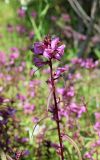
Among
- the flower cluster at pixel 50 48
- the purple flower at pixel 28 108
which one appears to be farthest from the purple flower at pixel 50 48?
the purple flower at pixel 28 108

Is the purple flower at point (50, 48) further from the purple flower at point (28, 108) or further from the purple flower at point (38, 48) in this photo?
Answer: the purple flower at point (28, 108)

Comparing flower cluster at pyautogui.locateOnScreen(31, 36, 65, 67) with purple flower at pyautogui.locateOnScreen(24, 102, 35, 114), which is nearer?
flower cluster at pyautogui.locateOnScreen(31, 36, 65, 67)

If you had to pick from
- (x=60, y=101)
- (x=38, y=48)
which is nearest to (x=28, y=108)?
(x=60, y=101)

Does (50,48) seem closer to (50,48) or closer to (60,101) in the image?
(50,48)

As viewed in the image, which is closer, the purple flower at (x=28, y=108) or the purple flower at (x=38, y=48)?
the purple flower at (x=38, y=48)

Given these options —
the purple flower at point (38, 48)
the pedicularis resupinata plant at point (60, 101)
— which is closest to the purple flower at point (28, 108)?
the pedicularis resupinata plant at point (60, 101)

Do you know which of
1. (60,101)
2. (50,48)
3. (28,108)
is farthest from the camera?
(28,108)

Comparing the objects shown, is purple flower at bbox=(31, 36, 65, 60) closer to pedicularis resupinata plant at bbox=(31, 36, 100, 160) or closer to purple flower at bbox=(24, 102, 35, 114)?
pedicularis resupinata plant at bbox=(31, 36, 100, 160)

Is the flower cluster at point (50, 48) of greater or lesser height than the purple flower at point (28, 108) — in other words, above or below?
above

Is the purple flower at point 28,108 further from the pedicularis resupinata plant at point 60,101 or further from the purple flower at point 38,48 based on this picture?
the purple flower at point 38,48

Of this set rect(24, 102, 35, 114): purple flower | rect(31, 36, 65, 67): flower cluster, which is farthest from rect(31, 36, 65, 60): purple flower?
rect(24, 102, 35, 114): purple flower

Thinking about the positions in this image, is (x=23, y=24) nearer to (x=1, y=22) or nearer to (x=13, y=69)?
(x=1, y=22)
